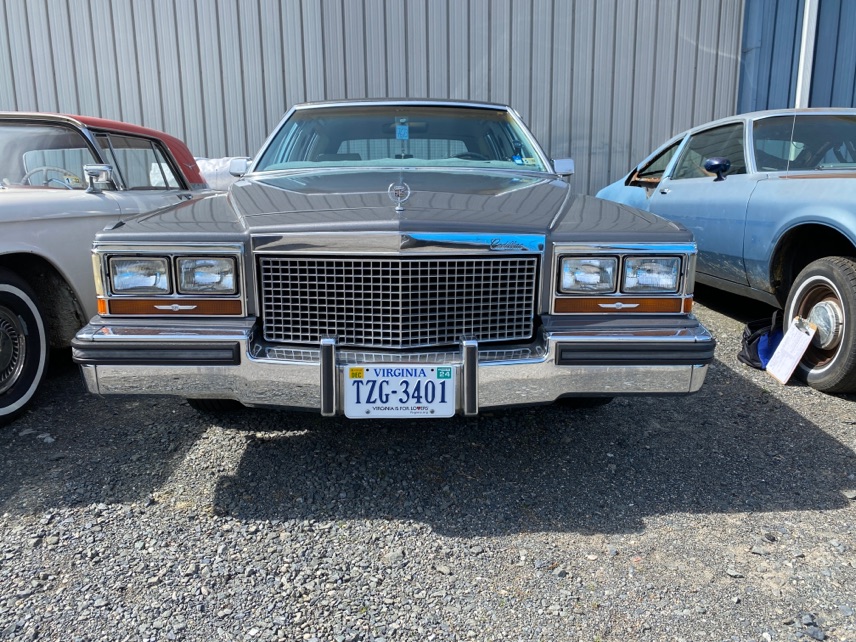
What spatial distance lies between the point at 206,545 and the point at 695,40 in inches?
336

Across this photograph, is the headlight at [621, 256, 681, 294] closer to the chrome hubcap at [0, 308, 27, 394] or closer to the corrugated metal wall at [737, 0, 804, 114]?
the chrome hubcap at [0, 308, 27, 394]

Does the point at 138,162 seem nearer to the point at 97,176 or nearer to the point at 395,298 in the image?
the point at 97,176

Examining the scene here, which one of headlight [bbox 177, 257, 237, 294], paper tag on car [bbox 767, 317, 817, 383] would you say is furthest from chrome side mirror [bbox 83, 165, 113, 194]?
paper tag on car [bbox 767, 317, 817, 383]

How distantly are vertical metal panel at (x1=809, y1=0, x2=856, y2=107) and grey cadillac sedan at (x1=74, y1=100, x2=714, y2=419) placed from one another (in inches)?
297

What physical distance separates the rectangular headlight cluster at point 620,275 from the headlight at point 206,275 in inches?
45.9

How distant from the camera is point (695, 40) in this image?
814cm

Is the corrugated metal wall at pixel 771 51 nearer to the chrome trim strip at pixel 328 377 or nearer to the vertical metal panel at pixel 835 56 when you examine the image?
the vertical metal panel at pixel 835 56

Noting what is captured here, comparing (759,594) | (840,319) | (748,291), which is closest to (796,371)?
(840,319)

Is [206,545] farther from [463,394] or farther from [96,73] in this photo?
[96,73]

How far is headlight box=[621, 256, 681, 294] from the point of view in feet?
7.44

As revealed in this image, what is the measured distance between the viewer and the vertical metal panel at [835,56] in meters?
7.86

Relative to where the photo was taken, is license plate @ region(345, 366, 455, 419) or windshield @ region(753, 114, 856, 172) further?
windshield @ region(753, 114, 856, 172)

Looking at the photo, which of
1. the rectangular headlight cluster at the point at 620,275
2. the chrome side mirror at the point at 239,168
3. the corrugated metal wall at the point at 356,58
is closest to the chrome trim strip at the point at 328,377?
the rectangular headlight cluster at the point at 620,275

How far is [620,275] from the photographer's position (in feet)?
7.43
